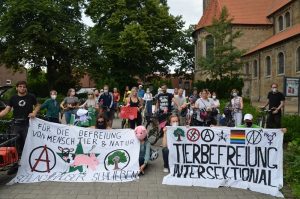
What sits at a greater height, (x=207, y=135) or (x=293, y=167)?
(x=207, y=135)

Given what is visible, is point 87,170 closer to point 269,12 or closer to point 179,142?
point 179,142

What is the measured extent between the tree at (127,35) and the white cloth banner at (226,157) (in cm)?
3454

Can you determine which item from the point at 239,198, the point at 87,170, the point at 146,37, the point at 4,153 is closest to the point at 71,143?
the point at 87,170

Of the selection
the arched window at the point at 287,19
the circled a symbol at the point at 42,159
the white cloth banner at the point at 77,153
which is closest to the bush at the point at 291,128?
the white cloth banner at the point at 77,153

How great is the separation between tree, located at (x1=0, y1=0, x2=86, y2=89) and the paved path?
1367 inches

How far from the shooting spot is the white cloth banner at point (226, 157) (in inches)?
312

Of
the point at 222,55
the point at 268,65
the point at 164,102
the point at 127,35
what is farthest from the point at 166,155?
the point at 268,65

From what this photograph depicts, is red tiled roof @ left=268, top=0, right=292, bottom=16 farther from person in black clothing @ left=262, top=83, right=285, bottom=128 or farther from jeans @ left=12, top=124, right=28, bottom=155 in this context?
jeans @ left=12, top=124, right=28, bottom=155

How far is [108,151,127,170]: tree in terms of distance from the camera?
346 inches

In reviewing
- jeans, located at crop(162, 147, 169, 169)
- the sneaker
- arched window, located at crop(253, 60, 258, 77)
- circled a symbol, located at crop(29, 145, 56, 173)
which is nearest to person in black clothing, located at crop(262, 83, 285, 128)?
jeans, located at crop(162, 147, 169, 169)

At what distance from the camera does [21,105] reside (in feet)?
29.3

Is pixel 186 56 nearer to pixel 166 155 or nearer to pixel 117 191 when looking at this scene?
pixel 166 155

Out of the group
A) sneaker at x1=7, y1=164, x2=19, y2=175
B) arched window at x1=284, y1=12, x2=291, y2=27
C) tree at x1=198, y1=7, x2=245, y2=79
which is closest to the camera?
sneaker at x1=7, y1=164, x2=19, y2=175

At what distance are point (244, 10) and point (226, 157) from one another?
48.1 metres
